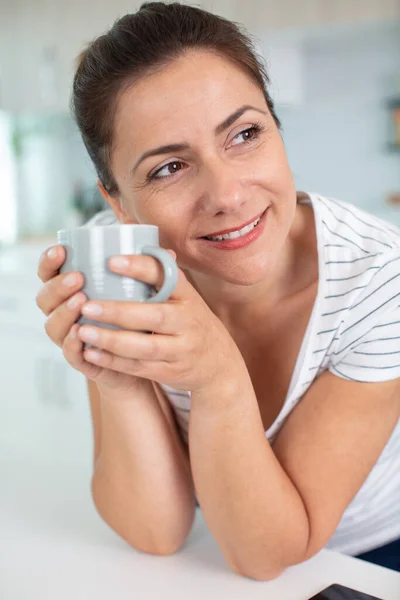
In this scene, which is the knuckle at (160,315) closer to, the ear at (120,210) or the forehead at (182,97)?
the forehead at (182,97)

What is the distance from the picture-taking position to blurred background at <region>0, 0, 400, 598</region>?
2.84m

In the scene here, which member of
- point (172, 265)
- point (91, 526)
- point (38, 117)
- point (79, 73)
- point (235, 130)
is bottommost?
point (91, 526)

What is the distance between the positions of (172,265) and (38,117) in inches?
155

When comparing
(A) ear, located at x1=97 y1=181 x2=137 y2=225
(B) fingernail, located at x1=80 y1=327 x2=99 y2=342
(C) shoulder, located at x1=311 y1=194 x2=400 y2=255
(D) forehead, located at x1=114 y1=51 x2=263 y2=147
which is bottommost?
(B) fingernail, located at x1=80 y1=327 x2=99 y2=342

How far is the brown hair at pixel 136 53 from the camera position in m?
1.06

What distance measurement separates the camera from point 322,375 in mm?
1097

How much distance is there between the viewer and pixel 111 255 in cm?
74

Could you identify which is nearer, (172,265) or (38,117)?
(172,265)

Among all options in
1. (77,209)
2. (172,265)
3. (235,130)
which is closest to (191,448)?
(172,265)

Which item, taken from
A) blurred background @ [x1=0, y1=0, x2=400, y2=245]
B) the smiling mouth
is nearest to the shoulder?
the smiling mouth

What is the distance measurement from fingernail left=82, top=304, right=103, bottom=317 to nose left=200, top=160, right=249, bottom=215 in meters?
0.35

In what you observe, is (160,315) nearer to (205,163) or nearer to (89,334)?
(89,334)

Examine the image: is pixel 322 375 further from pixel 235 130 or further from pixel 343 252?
pixel 235 130

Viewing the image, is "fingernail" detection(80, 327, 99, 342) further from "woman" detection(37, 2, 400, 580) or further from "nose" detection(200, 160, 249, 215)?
"nose" detection(200, 160, 249, 215)
